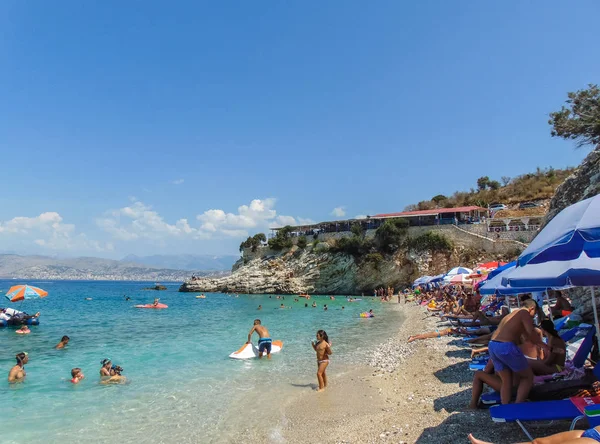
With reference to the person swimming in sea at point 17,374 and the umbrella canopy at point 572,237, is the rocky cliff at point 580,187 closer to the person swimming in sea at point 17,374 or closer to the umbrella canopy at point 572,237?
the umbrella canopy at point 572,237

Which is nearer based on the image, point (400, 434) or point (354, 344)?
point (400, 434)

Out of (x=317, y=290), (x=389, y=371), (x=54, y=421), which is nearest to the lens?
(x=54, y=421)

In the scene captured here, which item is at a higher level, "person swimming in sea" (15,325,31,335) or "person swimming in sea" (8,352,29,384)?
"person swimming in sea" (8,352,29,384)

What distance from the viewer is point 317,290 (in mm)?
54438

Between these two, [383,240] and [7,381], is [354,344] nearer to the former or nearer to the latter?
[7,381]

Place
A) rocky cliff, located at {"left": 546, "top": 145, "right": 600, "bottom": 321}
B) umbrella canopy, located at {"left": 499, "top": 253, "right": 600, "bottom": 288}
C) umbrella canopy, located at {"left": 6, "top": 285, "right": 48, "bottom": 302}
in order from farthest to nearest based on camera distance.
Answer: umbrella canopy, located at {"left": 6, "top": 285, "right": 48, "bottom": 302} → rocky cliff, located at {"left": 546, "top": 145, "right": 600, "bottom": 321} → umbrella canopy, located at {"left": 499, "top": 253, "right": 600, "bottom": 288}

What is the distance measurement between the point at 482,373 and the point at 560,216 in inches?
95.7

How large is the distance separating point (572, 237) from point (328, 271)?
165 feet

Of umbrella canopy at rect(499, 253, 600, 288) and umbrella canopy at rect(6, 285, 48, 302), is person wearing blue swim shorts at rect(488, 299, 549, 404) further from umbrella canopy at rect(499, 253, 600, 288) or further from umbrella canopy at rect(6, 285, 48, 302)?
umbrella canopy at rect(6, 285, 48, 302)

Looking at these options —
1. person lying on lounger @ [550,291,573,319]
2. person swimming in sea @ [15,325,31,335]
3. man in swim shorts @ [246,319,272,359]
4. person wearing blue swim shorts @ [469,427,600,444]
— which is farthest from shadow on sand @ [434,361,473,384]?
person swimming in sea @ [15,325,31,335]

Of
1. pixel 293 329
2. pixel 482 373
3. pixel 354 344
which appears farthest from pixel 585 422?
pixel 293 329

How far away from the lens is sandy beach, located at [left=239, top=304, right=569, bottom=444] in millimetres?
5188

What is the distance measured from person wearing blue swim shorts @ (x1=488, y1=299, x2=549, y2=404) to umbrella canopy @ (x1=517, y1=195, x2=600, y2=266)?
30.7 inches

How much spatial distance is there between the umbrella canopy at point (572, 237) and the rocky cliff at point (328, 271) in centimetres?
4060
